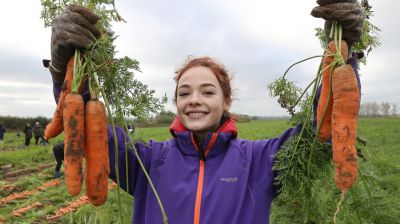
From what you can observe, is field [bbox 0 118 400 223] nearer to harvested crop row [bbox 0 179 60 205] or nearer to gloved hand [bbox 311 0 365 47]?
harvested crop row [bbox 0 179 60 205]

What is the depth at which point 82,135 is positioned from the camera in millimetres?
2184

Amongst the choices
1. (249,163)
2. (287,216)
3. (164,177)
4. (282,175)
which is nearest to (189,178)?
(164,177)

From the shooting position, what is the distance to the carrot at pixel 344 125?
203cm

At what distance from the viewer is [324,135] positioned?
7.23ft

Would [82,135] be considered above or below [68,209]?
above

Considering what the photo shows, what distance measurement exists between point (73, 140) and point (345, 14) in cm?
171

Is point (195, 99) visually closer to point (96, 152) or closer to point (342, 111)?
point (96, 152)

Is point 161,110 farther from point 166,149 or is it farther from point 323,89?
point 323,89

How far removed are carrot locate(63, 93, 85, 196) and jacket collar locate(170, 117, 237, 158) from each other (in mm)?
939

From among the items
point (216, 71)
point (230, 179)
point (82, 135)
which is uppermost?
point (216, 71)

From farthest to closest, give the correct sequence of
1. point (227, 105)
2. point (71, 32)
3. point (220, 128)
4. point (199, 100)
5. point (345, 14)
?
point (227, 105)
point (220, 128)
point (199, 100)
point (71, 32)
point (345, 14)

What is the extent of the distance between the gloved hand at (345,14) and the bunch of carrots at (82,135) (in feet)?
4.58

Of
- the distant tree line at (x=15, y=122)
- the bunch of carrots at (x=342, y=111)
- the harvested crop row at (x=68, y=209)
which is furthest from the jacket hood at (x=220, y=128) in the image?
the distant tree line at (x=15, y=122)

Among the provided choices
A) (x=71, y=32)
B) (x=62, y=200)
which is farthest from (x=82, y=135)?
(x=62, y=200)
